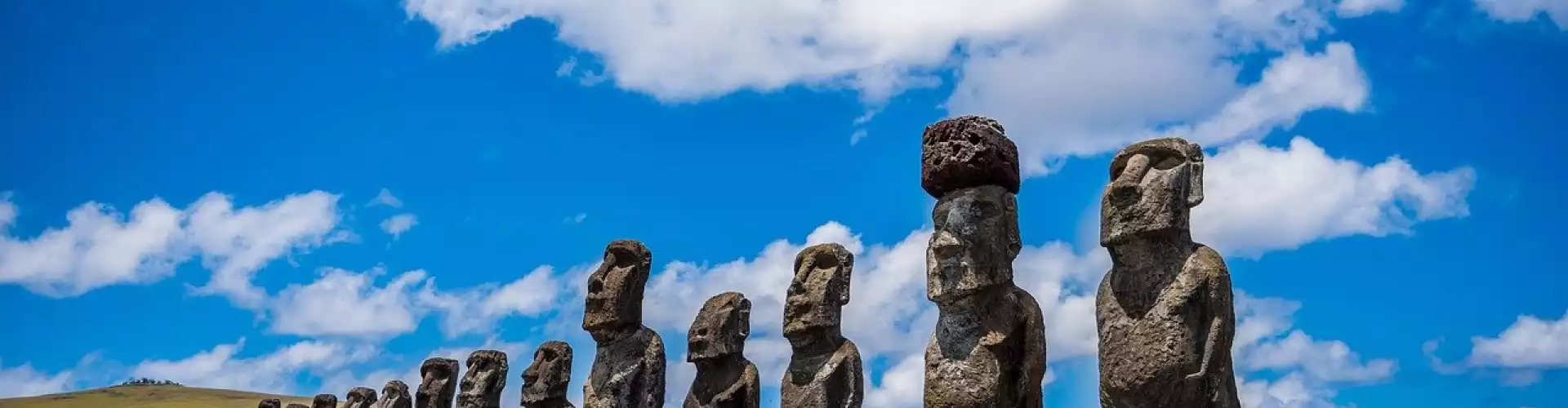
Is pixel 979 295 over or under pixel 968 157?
under

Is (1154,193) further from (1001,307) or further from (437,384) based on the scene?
(437,384)

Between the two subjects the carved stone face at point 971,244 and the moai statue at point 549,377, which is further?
the moai statue at point 549,377

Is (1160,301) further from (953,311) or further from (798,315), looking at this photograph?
(798,315)

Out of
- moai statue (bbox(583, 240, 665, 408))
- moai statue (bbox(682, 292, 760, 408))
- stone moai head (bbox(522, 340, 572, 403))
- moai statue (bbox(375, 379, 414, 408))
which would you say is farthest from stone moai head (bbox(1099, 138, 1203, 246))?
moai statue (bbox(375, 379, 414, 408))

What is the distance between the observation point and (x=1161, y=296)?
1062 centimetres

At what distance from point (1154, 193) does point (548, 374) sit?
9.58 m

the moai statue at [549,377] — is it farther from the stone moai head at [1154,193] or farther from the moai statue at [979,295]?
the stone moai head at [1154,193]

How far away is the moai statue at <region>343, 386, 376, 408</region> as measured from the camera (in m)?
24.3

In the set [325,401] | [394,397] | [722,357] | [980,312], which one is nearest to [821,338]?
[722,357]

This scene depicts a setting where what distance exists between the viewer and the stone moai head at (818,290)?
14.6m

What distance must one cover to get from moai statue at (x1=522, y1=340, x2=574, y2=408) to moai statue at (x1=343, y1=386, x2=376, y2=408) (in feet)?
24.1

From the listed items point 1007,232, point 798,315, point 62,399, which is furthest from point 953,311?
point 62,399

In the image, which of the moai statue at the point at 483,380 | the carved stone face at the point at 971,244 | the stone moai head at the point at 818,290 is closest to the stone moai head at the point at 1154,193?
the carved stone face at the point at 971,244

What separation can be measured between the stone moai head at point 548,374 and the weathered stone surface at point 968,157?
7.14 meters
